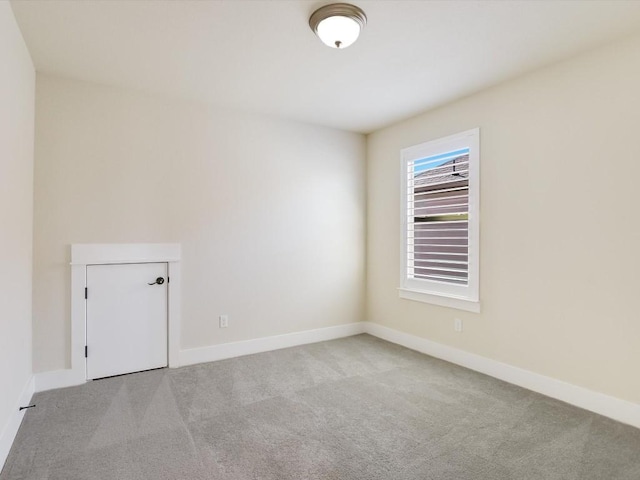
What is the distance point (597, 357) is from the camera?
260cm

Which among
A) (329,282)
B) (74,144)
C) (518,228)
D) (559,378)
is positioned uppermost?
(74,144)

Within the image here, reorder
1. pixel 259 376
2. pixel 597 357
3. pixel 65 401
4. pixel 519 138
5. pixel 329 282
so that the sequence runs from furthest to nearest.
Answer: pixel 329 282 → pixel 259 376 → pixel 519 138 → pixel 65 401 → pixel 597 357

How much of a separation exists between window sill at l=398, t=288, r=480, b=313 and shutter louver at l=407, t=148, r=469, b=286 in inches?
6.8

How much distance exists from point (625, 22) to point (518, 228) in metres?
1.53

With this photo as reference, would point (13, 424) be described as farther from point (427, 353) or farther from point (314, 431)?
point (427, 353)

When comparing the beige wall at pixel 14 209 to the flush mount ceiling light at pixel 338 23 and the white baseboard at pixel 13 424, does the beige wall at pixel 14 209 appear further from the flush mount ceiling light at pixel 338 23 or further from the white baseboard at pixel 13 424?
the flush mount ceiling light at pixel 338 23

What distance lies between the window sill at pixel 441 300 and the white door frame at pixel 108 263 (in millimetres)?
2465

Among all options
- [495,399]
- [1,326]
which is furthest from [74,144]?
[495,399]

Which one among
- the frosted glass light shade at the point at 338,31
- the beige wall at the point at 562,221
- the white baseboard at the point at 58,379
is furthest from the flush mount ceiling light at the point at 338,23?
the white baseboard at the point at 58,379

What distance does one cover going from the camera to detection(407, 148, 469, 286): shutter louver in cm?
355

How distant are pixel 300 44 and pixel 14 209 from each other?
2209 millimetres

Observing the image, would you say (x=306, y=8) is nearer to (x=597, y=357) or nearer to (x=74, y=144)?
(x=74, y=144)

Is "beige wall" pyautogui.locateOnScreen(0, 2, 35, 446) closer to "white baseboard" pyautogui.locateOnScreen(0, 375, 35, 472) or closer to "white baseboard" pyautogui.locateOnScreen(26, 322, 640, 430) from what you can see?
"white baseboard" pyautogui.locateOnScreen(0, 375, 35, 472)

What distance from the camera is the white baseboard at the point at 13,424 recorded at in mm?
2020
